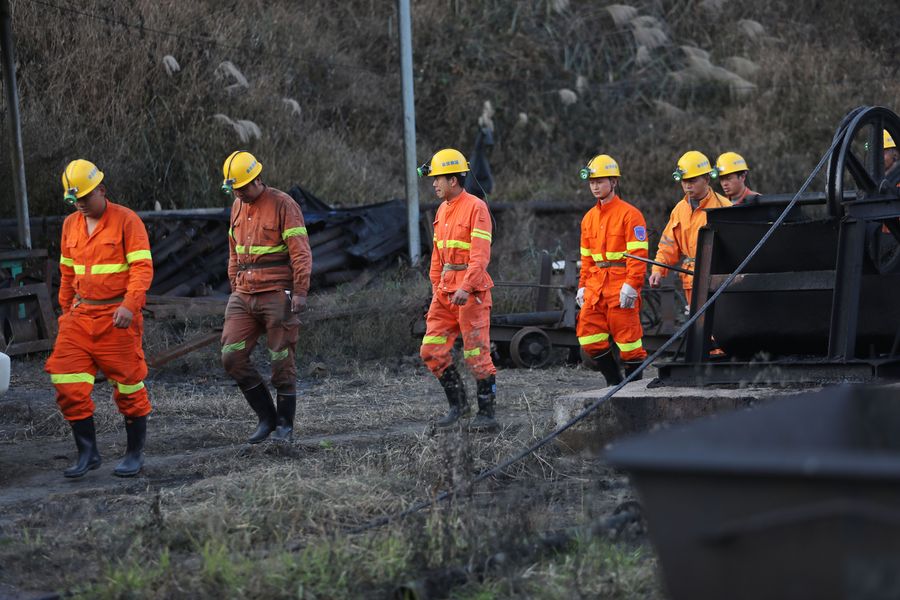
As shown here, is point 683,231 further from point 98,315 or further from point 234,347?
point 98,315

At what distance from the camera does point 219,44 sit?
771 inches

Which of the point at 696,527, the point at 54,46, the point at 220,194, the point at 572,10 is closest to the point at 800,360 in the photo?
the point at 696,527

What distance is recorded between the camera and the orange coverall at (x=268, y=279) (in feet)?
24.8

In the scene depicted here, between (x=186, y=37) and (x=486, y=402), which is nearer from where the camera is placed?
(x=486, y=402)

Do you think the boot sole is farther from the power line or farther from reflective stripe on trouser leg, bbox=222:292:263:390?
the power line

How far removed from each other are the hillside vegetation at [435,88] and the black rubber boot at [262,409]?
27.7ft

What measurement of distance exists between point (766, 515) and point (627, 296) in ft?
18.4

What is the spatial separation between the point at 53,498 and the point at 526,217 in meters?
10.8

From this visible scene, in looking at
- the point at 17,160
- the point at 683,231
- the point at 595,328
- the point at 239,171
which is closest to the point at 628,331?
the point at 595,328

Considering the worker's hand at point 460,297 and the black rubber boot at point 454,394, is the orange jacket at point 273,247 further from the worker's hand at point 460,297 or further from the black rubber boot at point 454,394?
the black rubber boot at point 454,394

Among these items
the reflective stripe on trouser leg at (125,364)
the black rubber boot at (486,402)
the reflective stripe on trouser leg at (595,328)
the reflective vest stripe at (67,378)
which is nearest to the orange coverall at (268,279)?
the reflective stripe on trouser leg at (125,364)

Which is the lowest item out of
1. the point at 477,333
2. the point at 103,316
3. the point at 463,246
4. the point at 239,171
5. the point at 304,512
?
the point at 304,512

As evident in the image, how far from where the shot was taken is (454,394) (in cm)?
826

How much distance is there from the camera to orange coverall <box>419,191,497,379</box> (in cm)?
790
